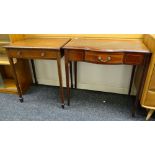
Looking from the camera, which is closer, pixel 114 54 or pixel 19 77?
pixel 114 54

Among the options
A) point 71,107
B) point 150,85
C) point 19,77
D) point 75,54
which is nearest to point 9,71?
point 19,77

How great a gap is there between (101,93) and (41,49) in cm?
96

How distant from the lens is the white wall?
168 cm

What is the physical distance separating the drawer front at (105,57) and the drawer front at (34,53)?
0.32 meters

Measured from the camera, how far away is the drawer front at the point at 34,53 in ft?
4.20

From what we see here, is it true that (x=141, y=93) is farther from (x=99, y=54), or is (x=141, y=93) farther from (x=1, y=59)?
(x=1, y=59)

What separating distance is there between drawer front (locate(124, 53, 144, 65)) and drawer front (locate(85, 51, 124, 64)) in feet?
0.14

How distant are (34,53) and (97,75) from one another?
83 cm

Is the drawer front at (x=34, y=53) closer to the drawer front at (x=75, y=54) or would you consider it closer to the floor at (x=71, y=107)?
the drawer front at (x=75, y=54)

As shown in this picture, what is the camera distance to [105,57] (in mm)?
1167

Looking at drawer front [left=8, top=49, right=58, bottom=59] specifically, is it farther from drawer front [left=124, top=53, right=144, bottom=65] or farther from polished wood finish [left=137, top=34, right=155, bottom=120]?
polished wood finish [left=137, top=34, right=155, bottom=120]

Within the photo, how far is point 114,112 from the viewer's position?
1505mm

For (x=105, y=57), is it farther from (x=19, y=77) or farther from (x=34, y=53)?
(x=19, y=77)

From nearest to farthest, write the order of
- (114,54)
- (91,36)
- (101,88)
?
(114,54) → (91,36) → (101,88)
